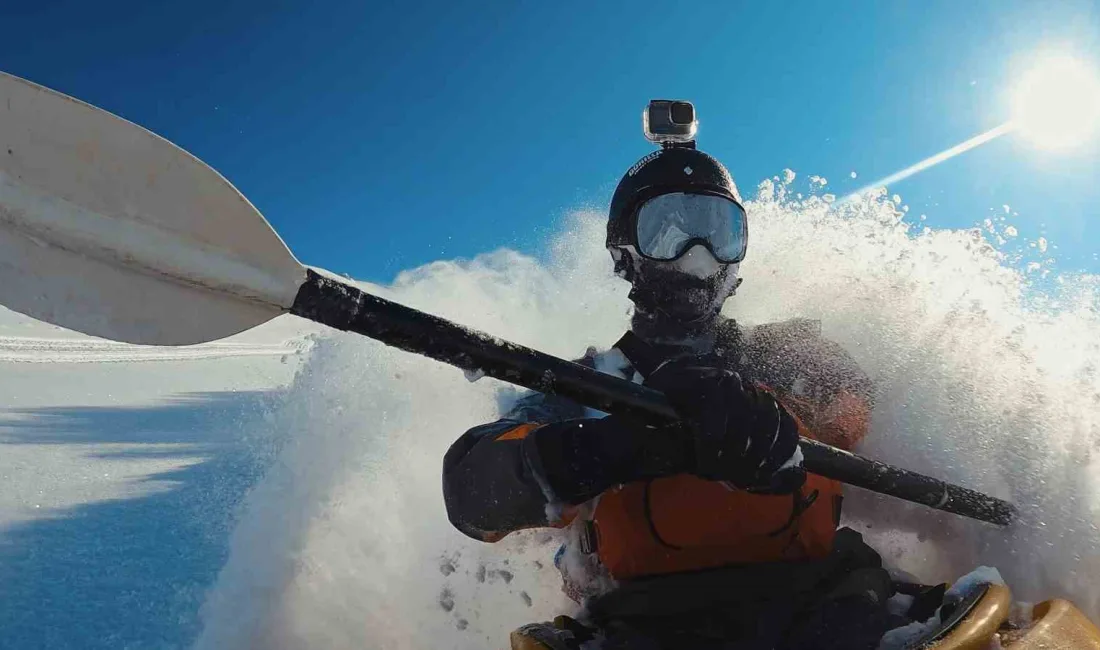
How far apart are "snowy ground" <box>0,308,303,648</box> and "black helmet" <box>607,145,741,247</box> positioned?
211cm

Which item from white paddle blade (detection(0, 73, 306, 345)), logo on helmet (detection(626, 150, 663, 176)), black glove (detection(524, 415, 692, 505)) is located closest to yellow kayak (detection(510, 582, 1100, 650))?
black glove (detection(524, 415, 692, 505))

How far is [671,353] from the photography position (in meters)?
2.24

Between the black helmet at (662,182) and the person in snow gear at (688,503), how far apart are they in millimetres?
240

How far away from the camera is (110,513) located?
3.10m

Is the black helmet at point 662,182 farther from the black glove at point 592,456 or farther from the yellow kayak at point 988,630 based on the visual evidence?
the yellow kayak at point 988,630

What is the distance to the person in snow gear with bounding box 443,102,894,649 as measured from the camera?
1429 millimetres

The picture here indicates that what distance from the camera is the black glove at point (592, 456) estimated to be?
4.94 feet

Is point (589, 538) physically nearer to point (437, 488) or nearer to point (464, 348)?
point (464, 348)

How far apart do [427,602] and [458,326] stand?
6.03 feet

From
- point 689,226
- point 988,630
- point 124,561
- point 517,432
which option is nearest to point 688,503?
point 517,432

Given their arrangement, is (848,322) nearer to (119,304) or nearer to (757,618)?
(757,618)

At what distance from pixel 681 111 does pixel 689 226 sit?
78cm

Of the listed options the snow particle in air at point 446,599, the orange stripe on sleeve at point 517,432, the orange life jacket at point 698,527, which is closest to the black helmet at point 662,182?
the orange stripe on sleeve at point 517,432

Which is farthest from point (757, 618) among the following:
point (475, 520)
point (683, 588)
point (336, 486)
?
point (336, 486)
